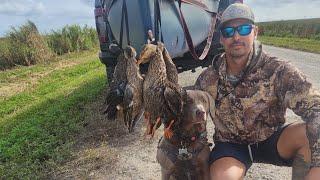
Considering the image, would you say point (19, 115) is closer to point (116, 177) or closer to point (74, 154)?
point (74, 154)

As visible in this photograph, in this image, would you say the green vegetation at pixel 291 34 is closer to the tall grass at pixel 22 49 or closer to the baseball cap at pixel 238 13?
the tall grass at pixel 22 49

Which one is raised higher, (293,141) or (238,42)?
(238,42)

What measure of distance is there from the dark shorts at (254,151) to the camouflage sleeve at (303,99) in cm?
41

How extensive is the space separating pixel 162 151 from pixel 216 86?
2.36ft

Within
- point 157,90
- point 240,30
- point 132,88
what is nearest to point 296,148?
point 240,30

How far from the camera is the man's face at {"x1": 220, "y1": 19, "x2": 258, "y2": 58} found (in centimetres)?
353

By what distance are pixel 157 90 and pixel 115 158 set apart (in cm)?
310

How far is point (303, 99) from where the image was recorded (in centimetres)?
318

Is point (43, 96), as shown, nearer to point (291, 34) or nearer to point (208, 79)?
point (208, 79)

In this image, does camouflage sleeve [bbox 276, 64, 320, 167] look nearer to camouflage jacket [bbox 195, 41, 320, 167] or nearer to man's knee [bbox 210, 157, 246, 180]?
camouflage jacket [bbox 195, 41, 320, 167]

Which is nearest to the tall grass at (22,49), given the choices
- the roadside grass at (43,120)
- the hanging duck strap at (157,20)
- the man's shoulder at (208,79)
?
the roadside grass at (43,120)

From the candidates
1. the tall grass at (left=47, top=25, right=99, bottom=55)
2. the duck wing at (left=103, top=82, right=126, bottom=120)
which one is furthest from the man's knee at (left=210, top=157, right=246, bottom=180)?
the tall grass at (left=47, top=25, right=99, bottom=55)

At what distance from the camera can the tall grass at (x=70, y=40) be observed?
23109 mm

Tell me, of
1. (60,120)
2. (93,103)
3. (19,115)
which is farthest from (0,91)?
(60,120)
